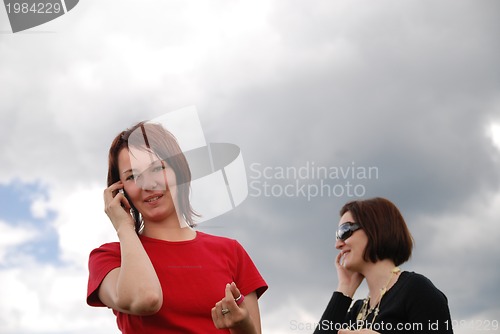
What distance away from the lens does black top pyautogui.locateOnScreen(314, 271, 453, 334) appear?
4.98 m

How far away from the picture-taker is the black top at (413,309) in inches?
196

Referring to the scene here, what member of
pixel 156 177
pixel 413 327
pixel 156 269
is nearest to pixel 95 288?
pixel 156 269

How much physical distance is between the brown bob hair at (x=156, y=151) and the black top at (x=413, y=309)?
2.16 metres

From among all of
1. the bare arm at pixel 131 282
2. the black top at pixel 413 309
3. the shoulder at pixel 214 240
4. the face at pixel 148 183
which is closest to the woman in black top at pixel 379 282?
the black top at pixel 413 309

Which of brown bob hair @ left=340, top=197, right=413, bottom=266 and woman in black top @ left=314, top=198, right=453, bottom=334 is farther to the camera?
brown bob hair @ left=340, top=197, right=413, bottom=266

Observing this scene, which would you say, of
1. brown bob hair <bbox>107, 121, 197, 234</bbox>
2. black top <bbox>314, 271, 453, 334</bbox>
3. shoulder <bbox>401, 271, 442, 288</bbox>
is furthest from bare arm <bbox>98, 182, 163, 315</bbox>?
shoulder <bbox>401, 271, 442, 288</bbox>

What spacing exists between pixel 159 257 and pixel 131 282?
333 millimetres

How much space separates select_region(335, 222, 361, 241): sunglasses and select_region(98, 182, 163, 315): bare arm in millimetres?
2561


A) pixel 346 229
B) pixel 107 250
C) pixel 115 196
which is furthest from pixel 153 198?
pixel 346 229

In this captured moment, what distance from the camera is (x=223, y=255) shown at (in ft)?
12.2

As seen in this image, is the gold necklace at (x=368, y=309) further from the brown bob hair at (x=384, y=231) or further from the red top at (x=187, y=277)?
the red top at (x=187, y=277)

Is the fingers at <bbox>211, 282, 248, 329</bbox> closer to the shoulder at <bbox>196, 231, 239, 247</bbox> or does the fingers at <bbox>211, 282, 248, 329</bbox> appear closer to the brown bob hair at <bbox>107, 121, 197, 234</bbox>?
the shoulder at <bbox>196, 231, 239, 247</bbox>

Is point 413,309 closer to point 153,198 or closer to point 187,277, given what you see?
point 187,277

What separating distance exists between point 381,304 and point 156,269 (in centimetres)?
250
